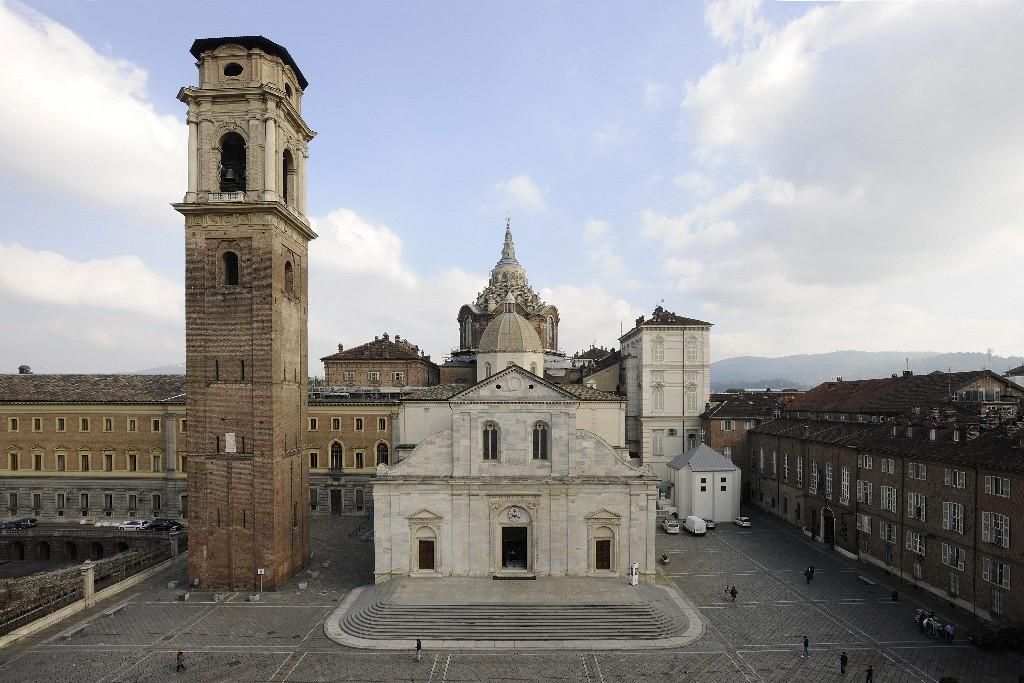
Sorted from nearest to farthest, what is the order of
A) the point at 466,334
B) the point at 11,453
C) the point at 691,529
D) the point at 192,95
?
the point at 192,95 → the point at 691,529 → the point at 11,453 → the point at 466,334

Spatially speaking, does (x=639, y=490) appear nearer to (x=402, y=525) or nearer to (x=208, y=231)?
(x=402, y=525)

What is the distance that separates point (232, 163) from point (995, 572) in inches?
1773

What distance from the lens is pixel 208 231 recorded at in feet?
106

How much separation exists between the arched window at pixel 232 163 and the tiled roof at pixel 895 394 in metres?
50.0

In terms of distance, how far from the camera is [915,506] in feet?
110

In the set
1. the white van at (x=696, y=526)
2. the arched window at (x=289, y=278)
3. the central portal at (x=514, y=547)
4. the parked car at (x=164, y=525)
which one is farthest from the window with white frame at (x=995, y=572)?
the parked car at (x=164, y=525)

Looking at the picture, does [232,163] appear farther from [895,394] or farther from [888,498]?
[895,394]

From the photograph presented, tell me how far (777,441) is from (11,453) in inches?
2623

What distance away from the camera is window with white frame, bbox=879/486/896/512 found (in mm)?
35375

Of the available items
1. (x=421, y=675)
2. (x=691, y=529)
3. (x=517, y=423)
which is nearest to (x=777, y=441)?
(x=691, y=529)

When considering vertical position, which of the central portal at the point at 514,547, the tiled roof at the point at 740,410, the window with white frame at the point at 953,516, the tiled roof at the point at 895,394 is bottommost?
the central portal at the point at 514,547

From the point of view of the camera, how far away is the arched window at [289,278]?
3528 cm

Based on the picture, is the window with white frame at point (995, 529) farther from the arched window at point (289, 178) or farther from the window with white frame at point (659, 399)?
the arched window at point (289, 178)

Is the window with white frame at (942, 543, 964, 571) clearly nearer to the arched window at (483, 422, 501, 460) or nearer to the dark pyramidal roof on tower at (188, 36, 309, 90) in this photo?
the arched window at (483, 422, 501, 460)
